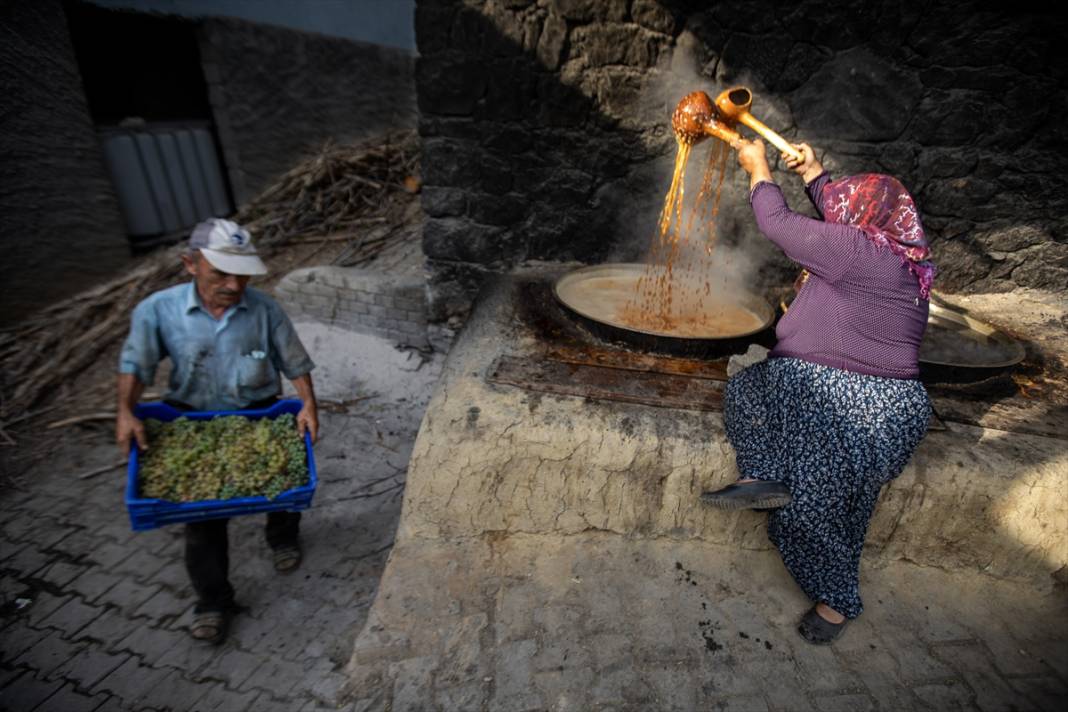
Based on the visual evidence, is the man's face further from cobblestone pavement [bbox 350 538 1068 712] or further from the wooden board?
cobblestone pavement [bbox 350 538 1068 712]

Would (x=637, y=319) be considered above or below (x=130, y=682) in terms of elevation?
above

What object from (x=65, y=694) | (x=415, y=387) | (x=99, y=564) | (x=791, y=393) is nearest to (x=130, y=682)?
(x=65, y=694)

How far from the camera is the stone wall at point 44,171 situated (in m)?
4.53

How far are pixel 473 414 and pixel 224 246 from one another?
1317 mm

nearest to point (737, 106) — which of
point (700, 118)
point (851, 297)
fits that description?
point (700, 118)

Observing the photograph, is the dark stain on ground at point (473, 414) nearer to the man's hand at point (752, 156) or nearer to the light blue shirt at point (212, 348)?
the light blue shirt at point (212, 348)

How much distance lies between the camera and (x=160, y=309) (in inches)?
96.3

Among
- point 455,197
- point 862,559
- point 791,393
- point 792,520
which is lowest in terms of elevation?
point 862,559

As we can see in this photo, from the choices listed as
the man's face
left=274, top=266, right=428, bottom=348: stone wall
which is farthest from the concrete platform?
left=274, top=266, right=428, bottom=348: stone wall

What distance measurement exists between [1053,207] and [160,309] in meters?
5.23

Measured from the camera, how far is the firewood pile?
4.50 meters

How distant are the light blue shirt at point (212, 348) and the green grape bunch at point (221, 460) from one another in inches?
6.2

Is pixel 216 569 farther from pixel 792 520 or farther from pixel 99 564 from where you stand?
pixel 792 520

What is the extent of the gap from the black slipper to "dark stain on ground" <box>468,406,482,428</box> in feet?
5.38
